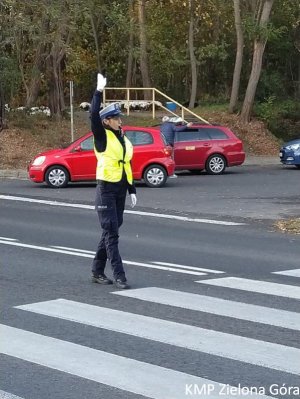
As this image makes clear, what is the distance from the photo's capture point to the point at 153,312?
334 inches

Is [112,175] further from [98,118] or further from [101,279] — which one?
[101,279]

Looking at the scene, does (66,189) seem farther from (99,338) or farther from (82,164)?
(99,338)

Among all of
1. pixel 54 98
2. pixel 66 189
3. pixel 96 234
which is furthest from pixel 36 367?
pixel 54 98

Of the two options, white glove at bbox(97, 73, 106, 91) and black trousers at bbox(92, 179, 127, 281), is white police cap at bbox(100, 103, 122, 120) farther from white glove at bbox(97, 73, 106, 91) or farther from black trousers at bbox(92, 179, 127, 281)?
black trousers at bbox(92, 179, 127, 281)

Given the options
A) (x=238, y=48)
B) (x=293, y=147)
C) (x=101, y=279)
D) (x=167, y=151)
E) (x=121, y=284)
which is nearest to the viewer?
(x=121, y=284)

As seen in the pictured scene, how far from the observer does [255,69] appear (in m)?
37.5

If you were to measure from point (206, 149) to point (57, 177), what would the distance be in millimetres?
5760

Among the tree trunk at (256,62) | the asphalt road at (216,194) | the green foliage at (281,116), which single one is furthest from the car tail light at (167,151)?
the green foliage at (281,116)

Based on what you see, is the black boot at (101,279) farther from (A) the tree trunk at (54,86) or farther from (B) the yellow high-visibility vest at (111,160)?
(A) the tree trunk at (54,86)

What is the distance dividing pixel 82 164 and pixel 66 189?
2.64ft

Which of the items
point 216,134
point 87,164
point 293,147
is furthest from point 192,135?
point 87,164

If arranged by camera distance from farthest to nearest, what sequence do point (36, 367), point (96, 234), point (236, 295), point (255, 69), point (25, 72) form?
point (25, 72) → point (255, 69) → point (96, 234) → point (236, 295) → point (36, 367)

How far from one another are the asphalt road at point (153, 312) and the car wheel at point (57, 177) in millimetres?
7170

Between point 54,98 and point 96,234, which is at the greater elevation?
point 54,98
